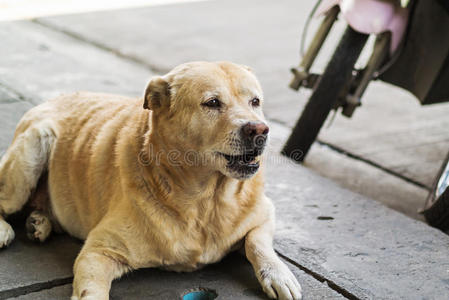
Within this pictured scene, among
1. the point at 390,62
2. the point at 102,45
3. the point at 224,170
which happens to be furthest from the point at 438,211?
the point at 102,45

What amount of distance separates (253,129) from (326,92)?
182cm

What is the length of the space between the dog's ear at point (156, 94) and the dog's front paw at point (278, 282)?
89cm

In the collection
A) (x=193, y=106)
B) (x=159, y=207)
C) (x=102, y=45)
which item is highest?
(x=193, y=106)

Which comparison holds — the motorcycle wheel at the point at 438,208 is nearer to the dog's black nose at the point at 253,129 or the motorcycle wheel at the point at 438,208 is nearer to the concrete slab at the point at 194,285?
the concrete slab at the point at 194,285

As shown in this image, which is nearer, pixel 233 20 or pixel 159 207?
pixel 159 207

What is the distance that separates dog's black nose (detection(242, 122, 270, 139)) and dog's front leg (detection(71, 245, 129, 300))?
2.71 ft

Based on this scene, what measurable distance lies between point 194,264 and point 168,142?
0.58 meters

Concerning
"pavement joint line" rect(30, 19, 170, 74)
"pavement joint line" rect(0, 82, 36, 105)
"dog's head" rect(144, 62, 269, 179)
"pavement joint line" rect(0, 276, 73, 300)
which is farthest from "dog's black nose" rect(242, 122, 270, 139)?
"pavement joint line" rect(30, 19, 170, 74)

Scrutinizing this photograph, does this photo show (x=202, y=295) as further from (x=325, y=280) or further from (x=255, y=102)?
(x=255, y=102)

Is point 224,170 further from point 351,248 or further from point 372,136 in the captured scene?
point 372,136

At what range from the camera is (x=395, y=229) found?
354cm

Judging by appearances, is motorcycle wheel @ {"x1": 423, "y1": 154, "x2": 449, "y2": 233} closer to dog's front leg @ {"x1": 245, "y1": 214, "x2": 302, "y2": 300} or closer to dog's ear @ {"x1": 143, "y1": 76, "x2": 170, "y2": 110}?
dog's front leg @ {"x1": 245, "y1": 214, "x2": 302, "y2": 300}

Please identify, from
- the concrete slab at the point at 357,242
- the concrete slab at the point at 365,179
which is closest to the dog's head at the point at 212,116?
the concrete slab at the point at 357,242

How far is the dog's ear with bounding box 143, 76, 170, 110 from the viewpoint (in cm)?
284
